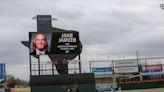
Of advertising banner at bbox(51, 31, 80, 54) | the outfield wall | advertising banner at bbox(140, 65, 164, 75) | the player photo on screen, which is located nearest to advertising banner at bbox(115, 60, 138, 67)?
advertising banner at bbox(140, 65, 164, 75)

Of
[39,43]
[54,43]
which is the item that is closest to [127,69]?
[54,43]

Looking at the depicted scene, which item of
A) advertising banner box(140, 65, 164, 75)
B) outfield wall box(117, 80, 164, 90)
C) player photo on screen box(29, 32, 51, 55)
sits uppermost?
player photo on screen box(29, 32, 51, 55)

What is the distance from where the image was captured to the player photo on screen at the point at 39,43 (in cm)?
4706

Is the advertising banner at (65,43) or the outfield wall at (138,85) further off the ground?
the advertising banner at (65,43)

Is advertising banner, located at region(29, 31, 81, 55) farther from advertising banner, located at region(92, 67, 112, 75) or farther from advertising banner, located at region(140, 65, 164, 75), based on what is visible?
advertising banner, located at region(140, 65, 164, 75)

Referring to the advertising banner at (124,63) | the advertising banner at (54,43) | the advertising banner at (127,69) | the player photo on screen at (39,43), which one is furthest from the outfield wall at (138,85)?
the player photo on screen at (39,43)

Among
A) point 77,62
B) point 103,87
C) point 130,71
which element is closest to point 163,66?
point 130,71

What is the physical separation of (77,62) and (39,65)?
4.30 metres

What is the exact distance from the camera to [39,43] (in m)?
47.0

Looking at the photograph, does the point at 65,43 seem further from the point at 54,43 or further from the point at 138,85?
the point at 138,85

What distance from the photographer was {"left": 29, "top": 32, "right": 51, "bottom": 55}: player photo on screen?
4706 centimetres

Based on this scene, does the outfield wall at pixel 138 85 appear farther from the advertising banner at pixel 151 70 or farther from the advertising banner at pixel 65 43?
the advertising banner at pixel 65 43

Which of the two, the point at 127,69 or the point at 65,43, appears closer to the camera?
the point at 65,43

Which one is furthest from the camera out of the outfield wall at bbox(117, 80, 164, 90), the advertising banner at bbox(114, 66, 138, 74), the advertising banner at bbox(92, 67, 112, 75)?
the advertising banner at bbox(114, 66, 138, 74)
